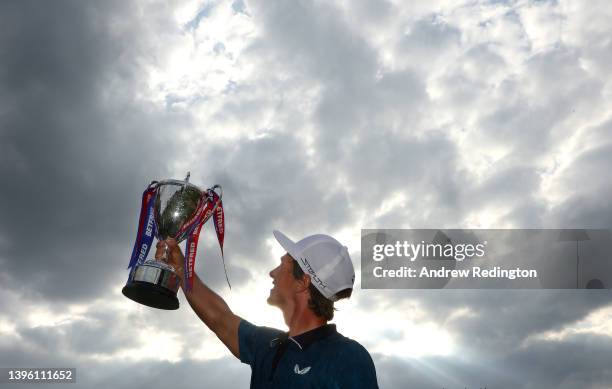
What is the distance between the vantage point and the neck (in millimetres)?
6430

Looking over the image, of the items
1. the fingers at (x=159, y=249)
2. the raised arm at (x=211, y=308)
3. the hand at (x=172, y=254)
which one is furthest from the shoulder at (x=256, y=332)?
the fingers at (x=159, y=249)

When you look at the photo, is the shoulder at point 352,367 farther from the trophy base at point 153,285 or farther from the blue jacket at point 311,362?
the trophy base at point 153,285

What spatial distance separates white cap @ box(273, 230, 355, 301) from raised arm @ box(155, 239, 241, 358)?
4.50 feet

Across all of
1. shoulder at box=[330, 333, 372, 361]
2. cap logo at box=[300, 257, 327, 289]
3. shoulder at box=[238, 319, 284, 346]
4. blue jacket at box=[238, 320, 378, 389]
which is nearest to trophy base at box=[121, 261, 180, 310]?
shoulder at box=[238, 319, 284, 346]

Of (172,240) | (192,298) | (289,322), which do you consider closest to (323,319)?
(289,322)

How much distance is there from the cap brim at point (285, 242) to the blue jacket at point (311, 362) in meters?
0.95

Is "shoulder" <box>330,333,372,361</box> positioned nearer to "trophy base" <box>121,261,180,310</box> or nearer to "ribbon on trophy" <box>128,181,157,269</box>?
"trophy base" <box>121,261,180,310</box>

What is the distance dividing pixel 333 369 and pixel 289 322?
3.44 ft

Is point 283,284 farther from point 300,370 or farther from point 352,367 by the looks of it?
point 352,367

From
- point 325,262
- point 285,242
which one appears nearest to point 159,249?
point 285,242

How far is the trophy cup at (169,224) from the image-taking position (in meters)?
8.05

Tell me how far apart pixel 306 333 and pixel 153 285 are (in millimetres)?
2614

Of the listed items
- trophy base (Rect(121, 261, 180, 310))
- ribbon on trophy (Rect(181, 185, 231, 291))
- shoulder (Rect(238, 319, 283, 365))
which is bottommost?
shoulder (Rect(238, 319, 283, 365))

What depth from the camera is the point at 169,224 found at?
8570 mm
